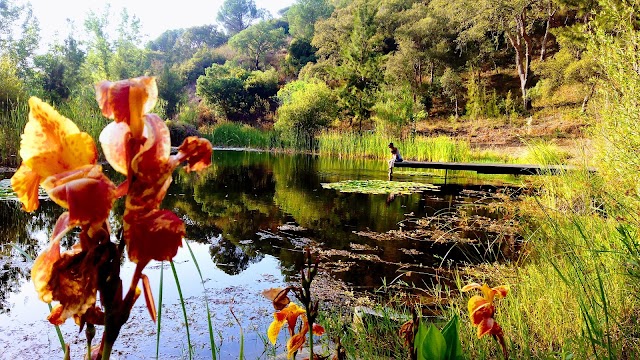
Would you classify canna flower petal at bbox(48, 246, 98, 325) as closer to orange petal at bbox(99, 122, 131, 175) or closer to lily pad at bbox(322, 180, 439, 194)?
orange petal at bbox(99, 122, 131, 175)

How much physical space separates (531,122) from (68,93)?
20915 mm

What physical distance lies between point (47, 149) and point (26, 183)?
35 millimetres

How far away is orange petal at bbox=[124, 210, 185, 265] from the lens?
0.31 metres

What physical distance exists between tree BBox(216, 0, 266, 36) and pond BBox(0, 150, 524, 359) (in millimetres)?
51112

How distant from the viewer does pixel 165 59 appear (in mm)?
41438

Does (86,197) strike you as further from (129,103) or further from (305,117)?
(305,117)

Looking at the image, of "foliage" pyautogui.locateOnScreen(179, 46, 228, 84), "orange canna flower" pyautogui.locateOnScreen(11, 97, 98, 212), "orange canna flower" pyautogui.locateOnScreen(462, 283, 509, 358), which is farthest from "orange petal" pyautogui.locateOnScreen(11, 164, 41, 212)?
"foliage" pyautogui.locateOnScreen(179, 46, 228, 84)

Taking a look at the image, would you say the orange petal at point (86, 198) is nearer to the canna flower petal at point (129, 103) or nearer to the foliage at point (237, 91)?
the canna flower petal at point (129, 103)

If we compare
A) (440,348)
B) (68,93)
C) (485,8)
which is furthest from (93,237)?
(485,8)

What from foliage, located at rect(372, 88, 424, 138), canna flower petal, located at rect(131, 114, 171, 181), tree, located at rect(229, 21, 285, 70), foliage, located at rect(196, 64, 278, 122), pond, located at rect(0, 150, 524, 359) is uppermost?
tree, located at rect(229, 21, 285, 70)

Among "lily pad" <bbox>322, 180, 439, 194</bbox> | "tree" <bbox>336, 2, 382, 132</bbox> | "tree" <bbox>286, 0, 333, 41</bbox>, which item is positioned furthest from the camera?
"tree" <bbox>286, 0, 333, 41</bbox>

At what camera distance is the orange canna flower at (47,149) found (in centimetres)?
35

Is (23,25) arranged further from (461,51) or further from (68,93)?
(461,51)

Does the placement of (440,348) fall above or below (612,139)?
below
